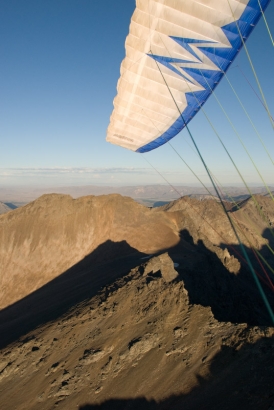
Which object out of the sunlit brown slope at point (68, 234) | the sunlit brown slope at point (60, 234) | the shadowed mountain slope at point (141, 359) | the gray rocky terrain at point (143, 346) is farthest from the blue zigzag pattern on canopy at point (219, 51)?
the sunlit brown slope at point (60, 234)

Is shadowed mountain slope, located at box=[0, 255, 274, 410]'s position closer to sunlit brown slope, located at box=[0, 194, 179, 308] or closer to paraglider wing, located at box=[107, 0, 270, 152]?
paraglider wing, located at box=[107, 0, 270, 152]

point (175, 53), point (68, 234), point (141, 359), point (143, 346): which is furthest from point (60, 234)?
point (175, 53)

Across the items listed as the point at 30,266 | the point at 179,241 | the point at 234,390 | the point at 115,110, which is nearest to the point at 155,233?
the point at 179,241

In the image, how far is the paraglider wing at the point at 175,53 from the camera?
9806mm

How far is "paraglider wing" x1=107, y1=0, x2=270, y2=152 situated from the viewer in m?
9.81

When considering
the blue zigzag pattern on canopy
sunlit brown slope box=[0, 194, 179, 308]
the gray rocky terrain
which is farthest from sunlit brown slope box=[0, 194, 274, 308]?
the blue zigzag pattern on canopy

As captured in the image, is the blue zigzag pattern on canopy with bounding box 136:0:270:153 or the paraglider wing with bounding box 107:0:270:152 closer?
the blue zigzag pattern on canopy with bounding box 136:0:270:153

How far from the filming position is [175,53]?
11523 millimetres

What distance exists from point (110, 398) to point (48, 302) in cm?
1247

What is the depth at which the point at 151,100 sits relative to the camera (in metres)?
14.4

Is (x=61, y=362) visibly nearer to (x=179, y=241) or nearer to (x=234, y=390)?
(x=234, y=390)

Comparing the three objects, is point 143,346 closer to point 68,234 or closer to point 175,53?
point 175,53

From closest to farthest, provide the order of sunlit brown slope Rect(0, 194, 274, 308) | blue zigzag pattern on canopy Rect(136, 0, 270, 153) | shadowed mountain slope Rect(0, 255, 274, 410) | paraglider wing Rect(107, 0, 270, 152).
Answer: shadowed mountain slope Rect(0, 255, 274, 410), blue zigzag pattern on canopy Rect(136, 0, 270, 153), paraglider wing Rect(107, 0, 270, 152), sunlit brown slope Rect(0, 194, 274, 308)

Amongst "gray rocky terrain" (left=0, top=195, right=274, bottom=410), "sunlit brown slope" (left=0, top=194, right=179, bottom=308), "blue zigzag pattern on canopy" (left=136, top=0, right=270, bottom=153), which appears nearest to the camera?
"gray rocky terrain" (left=0, top=195, right=274, bottom=410)
